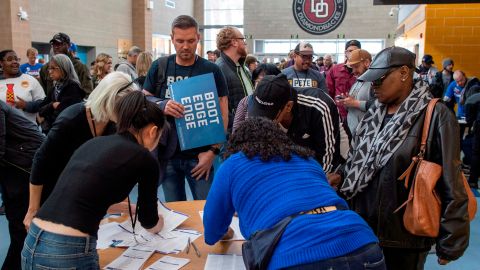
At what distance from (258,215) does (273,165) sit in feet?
0.53

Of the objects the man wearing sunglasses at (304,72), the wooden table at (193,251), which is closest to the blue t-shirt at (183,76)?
the wooden table at (193,251)

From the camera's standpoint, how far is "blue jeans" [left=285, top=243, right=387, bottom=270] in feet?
4.29

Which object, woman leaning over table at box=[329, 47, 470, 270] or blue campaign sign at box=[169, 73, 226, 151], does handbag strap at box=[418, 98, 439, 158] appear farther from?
blue campaign sign at box=[169, 73, 226, 151]

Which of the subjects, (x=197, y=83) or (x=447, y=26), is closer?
(x=197, y=83)

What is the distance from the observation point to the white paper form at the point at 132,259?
172 cm

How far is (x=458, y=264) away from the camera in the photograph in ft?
10.9

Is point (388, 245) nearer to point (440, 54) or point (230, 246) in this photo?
point (230, 246)

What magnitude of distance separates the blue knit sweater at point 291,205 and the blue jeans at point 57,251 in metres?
0.48

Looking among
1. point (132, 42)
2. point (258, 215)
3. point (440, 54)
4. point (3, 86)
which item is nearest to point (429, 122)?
point (258, 215)

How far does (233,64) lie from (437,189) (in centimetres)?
237

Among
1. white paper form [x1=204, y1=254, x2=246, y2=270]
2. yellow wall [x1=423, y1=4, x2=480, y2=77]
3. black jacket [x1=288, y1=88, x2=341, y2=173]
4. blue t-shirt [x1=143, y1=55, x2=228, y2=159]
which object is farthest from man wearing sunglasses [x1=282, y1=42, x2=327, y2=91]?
yellow wall [x1=423, y1=4, x2=480, y2=77]

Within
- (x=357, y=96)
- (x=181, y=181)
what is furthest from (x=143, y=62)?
(x=181, y=181)

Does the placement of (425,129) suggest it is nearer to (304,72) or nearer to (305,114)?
(305,114)

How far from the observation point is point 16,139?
275 cm
